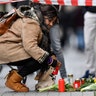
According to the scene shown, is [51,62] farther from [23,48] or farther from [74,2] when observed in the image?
[74,2]

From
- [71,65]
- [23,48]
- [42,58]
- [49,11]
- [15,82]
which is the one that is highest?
[49,11]

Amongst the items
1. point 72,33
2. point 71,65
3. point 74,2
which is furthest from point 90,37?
point 72,33

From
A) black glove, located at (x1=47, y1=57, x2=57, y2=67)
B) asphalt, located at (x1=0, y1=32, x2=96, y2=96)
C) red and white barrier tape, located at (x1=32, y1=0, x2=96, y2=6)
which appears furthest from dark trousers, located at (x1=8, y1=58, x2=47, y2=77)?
red and white barrier tape, located at (x1=32, y1=0, x2=96, y2=6)

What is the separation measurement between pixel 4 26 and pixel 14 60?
45 centimetres

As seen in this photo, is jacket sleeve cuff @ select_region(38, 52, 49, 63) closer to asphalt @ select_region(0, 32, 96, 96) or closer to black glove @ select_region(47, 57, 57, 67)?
black glove @ select_region(47, 57, 57, 67)

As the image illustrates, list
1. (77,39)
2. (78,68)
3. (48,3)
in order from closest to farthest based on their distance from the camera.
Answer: (48,3), (78,68), (77,39)

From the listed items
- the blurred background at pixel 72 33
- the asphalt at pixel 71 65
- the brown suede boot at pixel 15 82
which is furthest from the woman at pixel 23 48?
the blurred background at pixel 72 33

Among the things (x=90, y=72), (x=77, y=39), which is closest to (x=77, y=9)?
(x=77, y=39)

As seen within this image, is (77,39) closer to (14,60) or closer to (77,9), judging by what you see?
(77,9)

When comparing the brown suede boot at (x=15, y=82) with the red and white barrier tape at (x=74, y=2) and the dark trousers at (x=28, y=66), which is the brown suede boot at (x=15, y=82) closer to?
the dark trousers at (x=28, y=66)

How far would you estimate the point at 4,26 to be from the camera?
6.76 meters

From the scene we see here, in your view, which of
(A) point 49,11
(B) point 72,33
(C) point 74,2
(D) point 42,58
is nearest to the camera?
(D) point 42,58

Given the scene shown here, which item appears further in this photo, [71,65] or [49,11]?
[71,65]

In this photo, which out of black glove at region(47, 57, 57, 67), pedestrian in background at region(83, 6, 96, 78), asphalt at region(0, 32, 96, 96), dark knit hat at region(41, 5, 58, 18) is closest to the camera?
black glove at region(47, 57, 57, 67)
